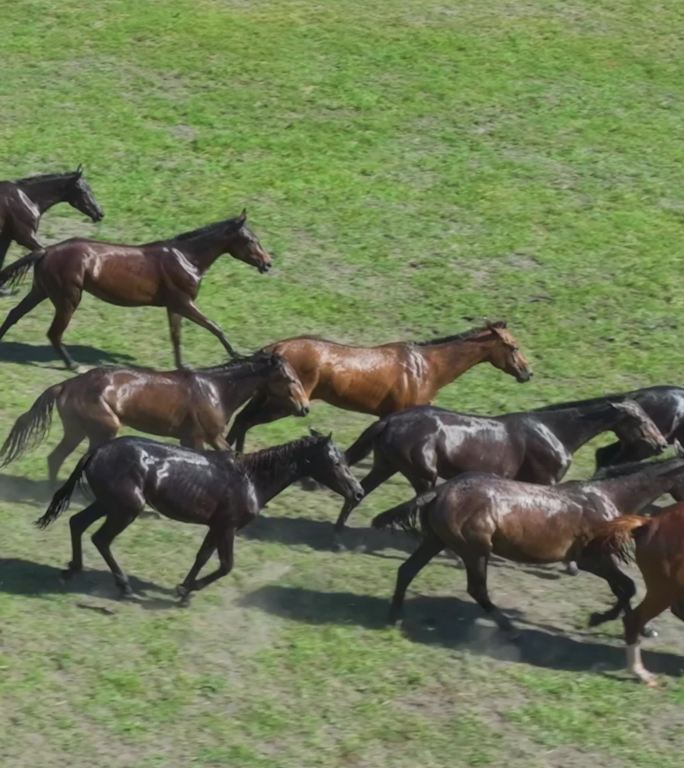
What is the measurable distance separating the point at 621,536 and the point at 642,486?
65cm

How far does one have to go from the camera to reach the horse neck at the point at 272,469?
12.4 metres

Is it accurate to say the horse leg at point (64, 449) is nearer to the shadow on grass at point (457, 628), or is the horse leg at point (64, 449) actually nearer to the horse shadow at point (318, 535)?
the horse shadow at point (318, 535)

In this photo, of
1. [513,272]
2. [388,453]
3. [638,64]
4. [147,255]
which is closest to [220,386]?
[388,453]

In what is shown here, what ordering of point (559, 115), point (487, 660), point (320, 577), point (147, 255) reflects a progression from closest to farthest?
point (487, 660), point (320, 577), point (147, 255), point (559, 115)

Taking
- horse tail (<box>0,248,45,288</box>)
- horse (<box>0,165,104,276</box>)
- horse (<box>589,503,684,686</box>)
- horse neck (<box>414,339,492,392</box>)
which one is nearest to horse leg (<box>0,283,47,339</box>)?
horse tail (<box>0,248,45,288</box>)

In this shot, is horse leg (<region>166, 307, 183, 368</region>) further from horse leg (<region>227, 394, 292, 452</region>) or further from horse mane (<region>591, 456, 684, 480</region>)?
horse mane (<region>591, 456, 684, 480</region>)

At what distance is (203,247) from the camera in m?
16.2

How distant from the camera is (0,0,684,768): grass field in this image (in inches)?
440

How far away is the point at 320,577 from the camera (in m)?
12.9

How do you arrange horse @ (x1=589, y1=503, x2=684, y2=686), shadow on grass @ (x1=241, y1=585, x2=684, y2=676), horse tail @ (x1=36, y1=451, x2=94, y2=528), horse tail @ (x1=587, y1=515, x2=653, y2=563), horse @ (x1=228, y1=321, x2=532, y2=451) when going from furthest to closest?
horse @ (x1=228, y1=321, x2=532, y2=451), horse tail @ (x1=36, y1=451, x2=94, y2=528), shadow on grass @ (x1=241, y1=585, x2=684, y2=676), horse tail @ (x1=587, y1=515, x2=653, y2=563), horse @ (x1=589, y1=503, x2=684, y2=686)

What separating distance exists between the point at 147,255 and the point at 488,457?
164 inches

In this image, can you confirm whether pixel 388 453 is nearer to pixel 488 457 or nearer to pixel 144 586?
pixel 488 457

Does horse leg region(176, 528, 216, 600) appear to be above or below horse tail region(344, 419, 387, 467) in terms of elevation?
below

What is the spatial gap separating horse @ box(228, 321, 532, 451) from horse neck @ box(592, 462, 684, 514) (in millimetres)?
2342
